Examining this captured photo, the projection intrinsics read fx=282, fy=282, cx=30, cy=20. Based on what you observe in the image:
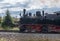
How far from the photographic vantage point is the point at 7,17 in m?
59.3

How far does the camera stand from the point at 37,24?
153 ft

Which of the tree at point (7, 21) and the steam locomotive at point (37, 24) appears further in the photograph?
the tree at point (7, 21)

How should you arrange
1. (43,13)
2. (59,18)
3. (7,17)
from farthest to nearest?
1. (7,17)
2. (43,13)
3. (59,18)

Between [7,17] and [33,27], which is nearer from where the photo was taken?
[33,27]

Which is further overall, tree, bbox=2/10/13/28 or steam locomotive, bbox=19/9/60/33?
tree, bbox=2/10/13/28

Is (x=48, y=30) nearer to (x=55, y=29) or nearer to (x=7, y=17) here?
(x=55, y=29)

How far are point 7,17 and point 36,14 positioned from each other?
41.5 ft

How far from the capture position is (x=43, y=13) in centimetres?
4812

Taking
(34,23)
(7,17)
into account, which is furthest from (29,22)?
(7,17)

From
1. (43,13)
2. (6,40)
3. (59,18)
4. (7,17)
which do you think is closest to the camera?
(6,40)

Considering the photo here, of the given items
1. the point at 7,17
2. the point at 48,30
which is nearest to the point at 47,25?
the point at 48,30

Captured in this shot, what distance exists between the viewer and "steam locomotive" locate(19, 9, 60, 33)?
45.3 meters

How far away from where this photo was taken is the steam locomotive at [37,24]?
45.3m

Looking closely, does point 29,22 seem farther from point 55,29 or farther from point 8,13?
point 8,13
